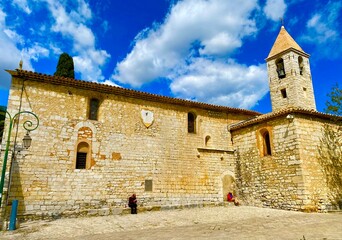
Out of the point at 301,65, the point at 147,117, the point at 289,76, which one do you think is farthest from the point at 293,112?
the point at 147,117

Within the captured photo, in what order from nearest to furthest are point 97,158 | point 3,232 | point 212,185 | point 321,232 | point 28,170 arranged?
point 321,232
point 3,232
point 28,170
point 97,158
point 212,185

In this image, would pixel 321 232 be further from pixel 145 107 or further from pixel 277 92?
pixel 277 92

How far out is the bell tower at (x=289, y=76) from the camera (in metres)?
17.1

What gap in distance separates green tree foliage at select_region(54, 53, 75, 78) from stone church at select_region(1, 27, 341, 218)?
23.5 feet

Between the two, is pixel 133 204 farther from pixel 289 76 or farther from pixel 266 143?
pixel 289 76

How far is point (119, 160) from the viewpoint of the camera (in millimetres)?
13227

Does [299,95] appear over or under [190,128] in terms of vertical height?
over

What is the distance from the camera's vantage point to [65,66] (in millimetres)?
19500

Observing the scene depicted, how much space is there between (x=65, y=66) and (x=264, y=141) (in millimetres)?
15577

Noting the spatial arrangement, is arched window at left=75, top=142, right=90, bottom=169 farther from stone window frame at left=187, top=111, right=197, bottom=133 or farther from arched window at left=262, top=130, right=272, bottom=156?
arched window at left=262, top=130, right=272, bottom=156

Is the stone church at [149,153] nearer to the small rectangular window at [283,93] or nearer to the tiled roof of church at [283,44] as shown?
the small rectangular window at [283,93]

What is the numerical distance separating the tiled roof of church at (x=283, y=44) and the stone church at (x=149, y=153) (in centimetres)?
132

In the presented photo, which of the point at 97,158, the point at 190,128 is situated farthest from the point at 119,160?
the point at 190,128

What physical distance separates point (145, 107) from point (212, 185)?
630cm
